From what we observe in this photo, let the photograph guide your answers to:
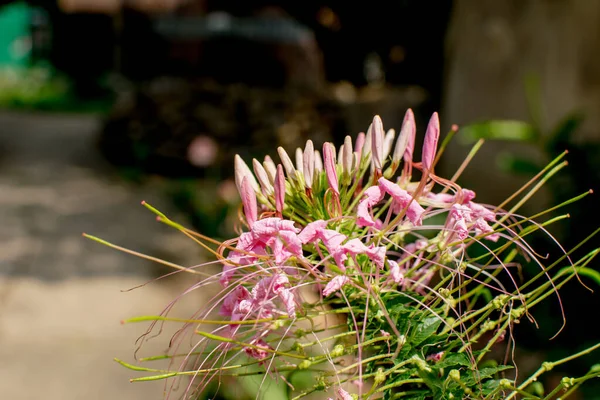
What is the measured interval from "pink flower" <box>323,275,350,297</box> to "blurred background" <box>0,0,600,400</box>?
33.3 inches

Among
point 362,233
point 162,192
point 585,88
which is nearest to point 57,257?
point 162,192

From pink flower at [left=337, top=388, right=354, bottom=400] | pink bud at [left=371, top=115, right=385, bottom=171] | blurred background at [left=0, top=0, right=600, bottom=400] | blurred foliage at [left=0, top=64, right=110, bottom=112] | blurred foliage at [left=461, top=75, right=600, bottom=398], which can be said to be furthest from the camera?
blurred foliage at [left=0, top=64, right=110, bottom=112]

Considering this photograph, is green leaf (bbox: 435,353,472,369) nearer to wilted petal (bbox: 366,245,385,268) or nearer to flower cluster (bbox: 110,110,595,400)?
flower cluster (bbox: 110,110,595,400)

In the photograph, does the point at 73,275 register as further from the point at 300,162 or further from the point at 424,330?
the point at 424,330

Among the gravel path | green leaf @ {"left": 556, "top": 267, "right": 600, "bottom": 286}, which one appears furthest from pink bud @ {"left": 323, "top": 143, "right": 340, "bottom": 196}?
the gravel path

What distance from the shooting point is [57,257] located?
207 inches

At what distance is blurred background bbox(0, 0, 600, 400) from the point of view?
3514 millimetres

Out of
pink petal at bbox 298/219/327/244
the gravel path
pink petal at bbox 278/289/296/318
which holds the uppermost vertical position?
pink petal at bbox 298/219/327/244

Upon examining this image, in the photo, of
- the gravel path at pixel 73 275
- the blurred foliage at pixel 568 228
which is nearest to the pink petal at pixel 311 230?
the blurred foliage at pixel 568 228

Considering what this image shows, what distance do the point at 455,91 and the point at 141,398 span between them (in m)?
3.53

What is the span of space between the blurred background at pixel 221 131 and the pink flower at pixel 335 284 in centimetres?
85

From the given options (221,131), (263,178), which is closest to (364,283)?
(263,178)

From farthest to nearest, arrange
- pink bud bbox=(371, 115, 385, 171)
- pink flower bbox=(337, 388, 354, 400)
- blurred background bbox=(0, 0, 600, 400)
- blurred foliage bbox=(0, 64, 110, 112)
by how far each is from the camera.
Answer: blurred foliage bbox=(0, 64, 110, 112) → blurred background bbox=(0, 0, 600, 400) → pink bud bbox=(371, 115, 385, 171) → pink flower bbox=(337, 388, 354, 400)

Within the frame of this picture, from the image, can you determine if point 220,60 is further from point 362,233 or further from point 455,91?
point 362,233
